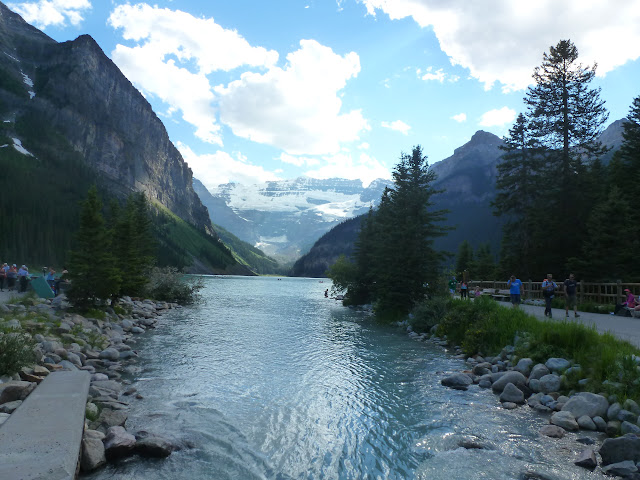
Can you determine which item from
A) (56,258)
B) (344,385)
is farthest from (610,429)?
(56,258)

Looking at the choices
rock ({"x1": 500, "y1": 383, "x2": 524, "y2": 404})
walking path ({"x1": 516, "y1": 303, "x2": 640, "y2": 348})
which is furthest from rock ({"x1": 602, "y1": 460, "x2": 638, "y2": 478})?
walking path ({"x1": 516, "y1": 303, "x2": 640, "y2": 348})

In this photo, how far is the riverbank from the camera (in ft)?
29.6

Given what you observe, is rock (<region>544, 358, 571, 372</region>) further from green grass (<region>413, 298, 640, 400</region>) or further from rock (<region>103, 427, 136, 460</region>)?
rock (<region>103, 427, 136, 460</region>)

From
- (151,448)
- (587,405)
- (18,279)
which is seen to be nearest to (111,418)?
(151,448)

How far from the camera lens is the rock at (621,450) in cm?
872

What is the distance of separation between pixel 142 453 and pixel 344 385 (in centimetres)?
851

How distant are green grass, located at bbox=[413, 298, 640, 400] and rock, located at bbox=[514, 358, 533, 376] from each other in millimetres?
477

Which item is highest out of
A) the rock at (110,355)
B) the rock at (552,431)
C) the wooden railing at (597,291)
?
the wooden railing at (597,291)

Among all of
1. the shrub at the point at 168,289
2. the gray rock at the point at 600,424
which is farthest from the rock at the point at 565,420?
the shrub at the point at 168,289

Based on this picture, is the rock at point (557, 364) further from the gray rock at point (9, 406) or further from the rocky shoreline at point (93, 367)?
the gray rock at point (9, 406)

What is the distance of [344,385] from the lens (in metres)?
15.9

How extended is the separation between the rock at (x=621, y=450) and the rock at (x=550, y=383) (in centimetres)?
460

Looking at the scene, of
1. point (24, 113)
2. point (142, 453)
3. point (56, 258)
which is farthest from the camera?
point (24, 113)

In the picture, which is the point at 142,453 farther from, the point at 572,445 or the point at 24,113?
the point at 24,113
